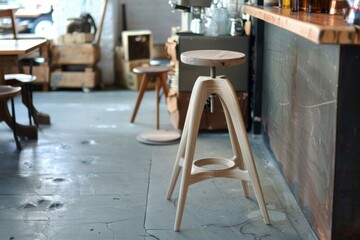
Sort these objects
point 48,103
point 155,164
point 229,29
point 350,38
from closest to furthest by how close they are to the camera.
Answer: point 350,38
point 155,164
point 229,29
point 48,103

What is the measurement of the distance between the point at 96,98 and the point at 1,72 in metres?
1.92

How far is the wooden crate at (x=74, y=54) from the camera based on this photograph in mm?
6375

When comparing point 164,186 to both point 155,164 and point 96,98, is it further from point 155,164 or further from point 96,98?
point 96,98

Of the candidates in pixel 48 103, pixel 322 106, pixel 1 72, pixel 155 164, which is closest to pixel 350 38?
pixel 322 106

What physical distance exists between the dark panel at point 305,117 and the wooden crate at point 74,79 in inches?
113

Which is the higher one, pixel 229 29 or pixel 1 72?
pixel 229 29

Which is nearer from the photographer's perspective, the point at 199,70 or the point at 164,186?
the point at 164,186

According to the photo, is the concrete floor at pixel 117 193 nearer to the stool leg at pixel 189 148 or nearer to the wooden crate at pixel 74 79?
the stool leg at pixel 189 148

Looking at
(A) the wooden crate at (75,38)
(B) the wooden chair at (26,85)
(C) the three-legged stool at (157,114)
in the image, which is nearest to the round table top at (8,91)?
(B) the wooden chair at (26,85)

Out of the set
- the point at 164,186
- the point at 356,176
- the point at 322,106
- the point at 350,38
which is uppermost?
the point at 350,38

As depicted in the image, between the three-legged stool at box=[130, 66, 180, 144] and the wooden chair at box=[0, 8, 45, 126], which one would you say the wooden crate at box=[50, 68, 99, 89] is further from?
the three-legged stool at box=[130, 66, 180, 144]

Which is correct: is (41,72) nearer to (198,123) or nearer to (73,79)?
(73,79)

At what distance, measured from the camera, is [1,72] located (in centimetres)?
424

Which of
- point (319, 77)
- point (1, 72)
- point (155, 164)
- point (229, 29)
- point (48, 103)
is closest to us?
point (319, 77)
